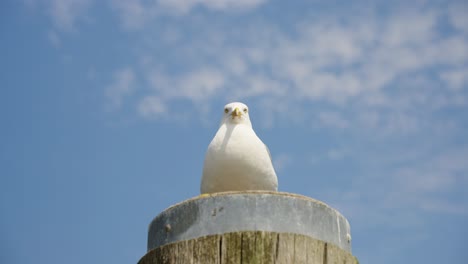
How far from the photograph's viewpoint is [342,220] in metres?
5.06

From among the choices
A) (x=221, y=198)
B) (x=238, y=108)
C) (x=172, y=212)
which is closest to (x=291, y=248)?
(x=221, y=198)

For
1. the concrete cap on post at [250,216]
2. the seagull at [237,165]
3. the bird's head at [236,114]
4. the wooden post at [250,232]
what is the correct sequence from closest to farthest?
the wooden post at [250,232] < the concrete cap on post at [250,216] < the seagull at [237,165] < the bird's head at [236,114]

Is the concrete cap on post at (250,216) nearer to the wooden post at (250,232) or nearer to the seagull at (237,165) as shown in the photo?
the wooden post at (250,232)

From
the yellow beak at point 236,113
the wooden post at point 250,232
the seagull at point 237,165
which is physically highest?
the yellow beak at point 236,113

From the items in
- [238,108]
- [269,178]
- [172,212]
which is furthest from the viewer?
[238,108]

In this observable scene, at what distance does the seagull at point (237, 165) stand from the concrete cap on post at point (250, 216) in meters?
1.20

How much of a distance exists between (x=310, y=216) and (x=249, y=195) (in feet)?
1.44

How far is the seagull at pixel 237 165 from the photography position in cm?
607

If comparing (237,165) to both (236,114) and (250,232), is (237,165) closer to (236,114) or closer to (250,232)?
(236,114)

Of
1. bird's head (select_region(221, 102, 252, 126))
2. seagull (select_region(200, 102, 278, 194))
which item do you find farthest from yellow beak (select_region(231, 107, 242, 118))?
seagull (select_region(200, 102, 278, 194))

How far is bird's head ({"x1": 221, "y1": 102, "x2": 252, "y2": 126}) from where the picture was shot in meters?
7.08

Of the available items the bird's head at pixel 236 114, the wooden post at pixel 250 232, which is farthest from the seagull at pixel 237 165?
the wooden post at pixel 250 232

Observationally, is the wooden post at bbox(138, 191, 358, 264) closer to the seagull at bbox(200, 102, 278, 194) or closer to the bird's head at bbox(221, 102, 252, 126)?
the seagull at bbox(200, 102, 278, 194)

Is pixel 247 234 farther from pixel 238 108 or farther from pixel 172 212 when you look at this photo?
pixel 238 108
